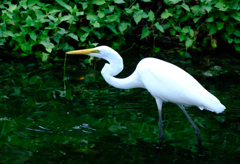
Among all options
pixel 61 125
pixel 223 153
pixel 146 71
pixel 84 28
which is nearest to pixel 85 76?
pixel 84 28

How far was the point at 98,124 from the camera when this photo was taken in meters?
4.13

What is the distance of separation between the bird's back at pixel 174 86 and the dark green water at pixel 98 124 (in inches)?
18.4

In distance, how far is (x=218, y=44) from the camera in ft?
24.2

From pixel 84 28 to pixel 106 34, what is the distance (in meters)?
0.60

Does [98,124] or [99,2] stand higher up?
[99,2]

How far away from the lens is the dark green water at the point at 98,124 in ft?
11.4

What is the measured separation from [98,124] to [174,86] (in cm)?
101

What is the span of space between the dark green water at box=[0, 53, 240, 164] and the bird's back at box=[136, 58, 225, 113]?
468 mm

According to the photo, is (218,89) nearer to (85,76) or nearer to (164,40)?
(85,76)

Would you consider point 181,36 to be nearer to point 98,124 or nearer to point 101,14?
point 101,14

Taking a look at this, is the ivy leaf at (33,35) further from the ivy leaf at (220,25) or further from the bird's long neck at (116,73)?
the ivy leaf at (220,25)

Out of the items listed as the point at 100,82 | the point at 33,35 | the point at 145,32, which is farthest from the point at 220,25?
the point at 33,35

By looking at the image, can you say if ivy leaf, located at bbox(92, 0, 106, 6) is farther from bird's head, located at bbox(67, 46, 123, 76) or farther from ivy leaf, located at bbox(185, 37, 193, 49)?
bird's head, located at bbox(67, 46, 123, 76)

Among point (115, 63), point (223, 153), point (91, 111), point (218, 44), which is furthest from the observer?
point (218, 44)
